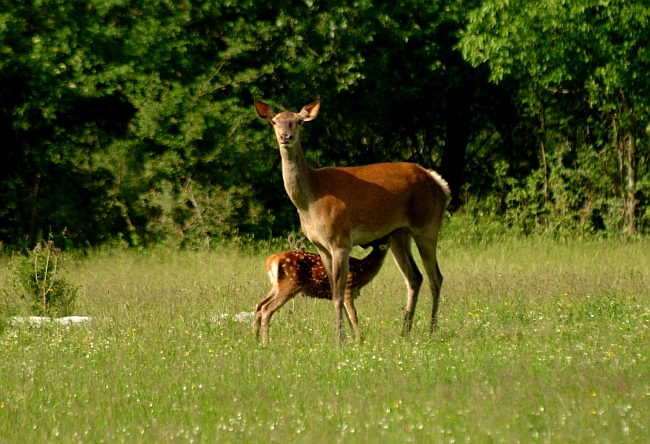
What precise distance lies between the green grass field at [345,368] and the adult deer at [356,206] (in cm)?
50

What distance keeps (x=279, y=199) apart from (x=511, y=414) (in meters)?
12.9

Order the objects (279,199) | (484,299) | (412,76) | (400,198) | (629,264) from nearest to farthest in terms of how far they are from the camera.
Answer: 1. (400,198)
2. (484,299)
3. (629,264)
4. (279,199)
5. (412,76)

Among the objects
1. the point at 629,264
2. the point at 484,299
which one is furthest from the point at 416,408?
the point at 629,264

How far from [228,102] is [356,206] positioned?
329 inches

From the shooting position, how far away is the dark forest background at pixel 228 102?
16891 mm

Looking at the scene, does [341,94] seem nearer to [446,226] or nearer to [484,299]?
[446,226]

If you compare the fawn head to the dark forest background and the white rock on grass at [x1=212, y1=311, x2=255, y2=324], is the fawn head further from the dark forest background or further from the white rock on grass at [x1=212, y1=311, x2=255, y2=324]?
the dark forest background

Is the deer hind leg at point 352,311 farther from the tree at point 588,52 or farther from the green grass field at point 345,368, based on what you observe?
the tree at point 588,52

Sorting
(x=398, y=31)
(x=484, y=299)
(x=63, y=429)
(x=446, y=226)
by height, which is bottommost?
(x=446, y=226)

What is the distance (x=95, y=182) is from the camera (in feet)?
60.0

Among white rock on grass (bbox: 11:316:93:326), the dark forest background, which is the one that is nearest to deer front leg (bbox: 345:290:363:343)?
white rock on grass (bbox: 11:316:93:326)

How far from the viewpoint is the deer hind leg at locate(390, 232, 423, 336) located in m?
10.1

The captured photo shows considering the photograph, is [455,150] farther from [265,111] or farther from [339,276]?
[339,276]

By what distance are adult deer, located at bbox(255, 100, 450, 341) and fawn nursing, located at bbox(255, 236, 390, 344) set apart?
0.19 metres
